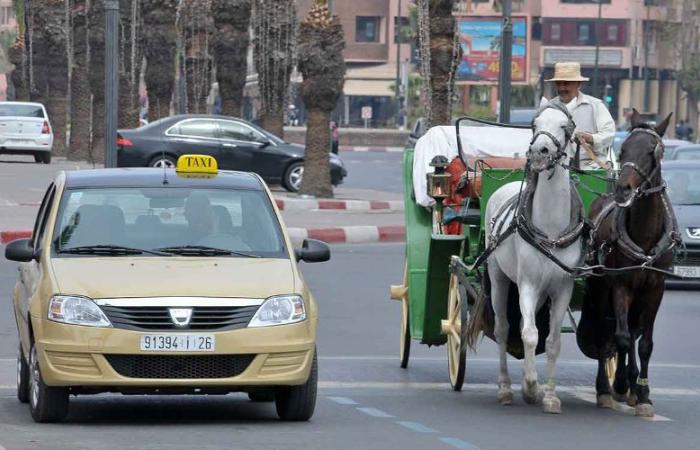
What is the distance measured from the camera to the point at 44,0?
55.8 metres

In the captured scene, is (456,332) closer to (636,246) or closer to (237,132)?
(636,246)

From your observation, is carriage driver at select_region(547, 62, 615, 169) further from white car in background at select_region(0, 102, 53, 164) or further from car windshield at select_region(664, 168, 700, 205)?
white car in background at select_region(0, 102, 53, 164)

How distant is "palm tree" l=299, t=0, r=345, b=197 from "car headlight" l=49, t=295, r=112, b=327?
24648 millimetres

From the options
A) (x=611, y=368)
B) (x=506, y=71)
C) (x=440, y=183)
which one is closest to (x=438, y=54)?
(x=506, y=71)

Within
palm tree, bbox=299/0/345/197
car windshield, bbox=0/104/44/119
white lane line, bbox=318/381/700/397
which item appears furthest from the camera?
car windshield, bbox=0/104/44/119

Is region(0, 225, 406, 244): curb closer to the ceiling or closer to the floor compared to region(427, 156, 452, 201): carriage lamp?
closer to the floor

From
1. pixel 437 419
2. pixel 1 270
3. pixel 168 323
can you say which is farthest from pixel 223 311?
pixel 1 270

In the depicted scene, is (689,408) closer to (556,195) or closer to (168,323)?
(556,195)

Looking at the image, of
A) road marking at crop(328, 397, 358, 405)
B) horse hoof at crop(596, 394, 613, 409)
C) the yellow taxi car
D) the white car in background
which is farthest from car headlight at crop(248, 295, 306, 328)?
the white car in background

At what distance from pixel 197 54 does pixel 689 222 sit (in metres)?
29.2

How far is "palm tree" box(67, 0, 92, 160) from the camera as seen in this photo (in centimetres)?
5259

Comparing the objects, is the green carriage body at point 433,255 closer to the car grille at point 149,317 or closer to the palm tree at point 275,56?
the car grille at point 149,317

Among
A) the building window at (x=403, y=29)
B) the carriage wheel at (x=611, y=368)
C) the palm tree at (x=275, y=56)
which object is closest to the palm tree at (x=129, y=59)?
the palm tree at (x=275, y=56)

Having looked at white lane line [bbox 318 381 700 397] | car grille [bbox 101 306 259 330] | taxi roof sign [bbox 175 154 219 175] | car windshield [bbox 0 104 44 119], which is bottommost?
car windshield [bbox 0 104 44 119]
